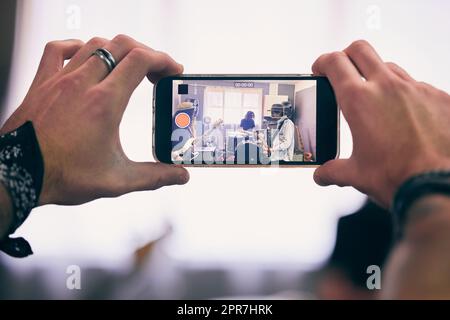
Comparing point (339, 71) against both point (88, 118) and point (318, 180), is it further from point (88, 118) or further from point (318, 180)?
point (88, 118)

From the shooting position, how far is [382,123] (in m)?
0.70

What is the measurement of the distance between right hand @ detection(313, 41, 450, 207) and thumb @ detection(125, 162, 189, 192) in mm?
225

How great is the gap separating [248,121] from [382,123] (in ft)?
0.66

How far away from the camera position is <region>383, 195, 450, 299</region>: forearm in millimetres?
560

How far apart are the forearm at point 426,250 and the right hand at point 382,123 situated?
84 mm

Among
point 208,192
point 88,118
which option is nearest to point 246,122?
point 208,192

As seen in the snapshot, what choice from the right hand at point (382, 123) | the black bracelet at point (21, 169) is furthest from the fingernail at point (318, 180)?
the black bracelet at point (21, 169)

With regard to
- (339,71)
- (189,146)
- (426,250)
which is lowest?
(426,250)

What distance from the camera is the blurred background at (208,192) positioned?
78 cm

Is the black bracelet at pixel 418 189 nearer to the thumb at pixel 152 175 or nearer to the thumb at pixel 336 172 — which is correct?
the thumb at pixel 336 172

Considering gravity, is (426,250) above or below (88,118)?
below

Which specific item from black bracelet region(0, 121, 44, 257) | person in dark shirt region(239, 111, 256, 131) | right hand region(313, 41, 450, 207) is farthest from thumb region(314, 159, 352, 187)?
black bracelet region(0, 121, 44, 257)
